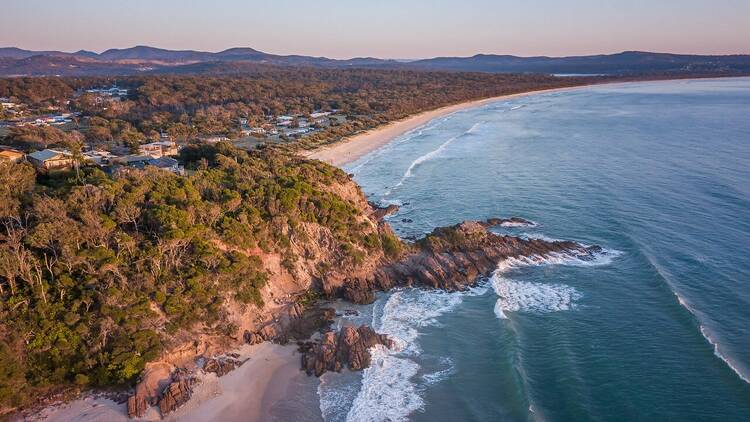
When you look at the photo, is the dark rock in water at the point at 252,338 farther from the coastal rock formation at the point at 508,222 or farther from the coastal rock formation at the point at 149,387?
the coastal rock formation at the point at 508,222

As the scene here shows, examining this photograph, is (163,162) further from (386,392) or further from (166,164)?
(386,392)

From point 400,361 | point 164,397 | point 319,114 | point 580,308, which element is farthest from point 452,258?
point 319,114

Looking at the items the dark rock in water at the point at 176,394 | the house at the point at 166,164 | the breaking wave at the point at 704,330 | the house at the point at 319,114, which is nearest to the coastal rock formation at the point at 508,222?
the breaking wave at the point at 704,330

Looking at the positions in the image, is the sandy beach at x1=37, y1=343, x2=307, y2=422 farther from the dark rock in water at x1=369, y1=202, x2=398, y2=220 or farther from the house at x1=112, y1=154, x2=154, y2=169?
the house at x1=112, y1=154, x2=154, y2=169

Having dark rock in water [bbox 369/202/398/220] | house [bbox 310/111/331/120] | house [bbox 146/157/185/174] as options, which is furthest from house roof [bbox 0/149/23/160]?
house [bbox 310/111/331/120]

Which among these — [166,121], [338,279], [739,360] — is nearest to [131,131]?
[166,121]

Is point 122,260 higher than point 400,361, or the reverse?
point 122,260
